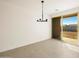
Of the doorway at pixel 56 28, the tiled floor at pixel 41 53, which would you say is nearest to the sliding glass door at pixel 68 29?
the doorway at pixel 56 28

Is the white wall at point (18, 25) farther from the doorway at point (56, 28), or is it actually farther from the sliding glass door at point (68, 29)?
the sliding glass door at point (68, 29)

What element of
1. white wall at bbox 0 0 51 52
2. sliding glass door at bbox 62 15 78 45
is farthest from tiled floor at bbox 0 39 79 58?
sliding glass door at bbox 62 15 78 45

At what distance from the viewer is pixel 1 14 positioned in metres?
4.30

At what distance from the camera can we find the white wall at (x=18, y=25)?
14.4 ft

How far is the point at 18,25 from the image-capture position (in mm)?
5223

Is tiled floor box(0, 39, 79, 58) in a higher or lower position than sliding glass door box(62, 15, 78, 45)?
lower

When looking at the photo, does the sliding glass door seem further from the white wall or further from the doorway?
the white wall

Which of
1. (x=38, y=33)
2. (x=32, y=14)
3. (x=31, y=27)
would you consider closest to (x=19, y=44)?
(x=31, y=27)

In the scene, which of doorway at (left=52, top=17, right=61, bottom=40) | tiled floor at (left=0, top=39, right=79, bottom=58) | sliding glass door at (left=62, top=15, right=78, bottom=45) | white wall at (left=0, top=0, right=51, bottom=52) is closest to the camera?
tiled floor at (left=0, top=39, right=79, bottom=58)

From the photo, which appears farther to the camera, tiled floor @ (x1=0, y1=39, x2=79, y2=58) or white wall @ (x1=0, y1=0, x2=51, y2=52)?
white wall @ (x1=0, y1=0, x2=51, y2=52)

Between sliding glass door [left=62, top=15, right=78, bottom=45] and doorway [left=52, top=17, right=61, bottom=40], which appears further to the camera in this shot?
doorway [left=52, top=17, right=61, bottom=40]

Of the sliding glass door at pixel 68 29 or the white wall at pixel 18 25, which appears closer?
the white wall at pixel 18 25

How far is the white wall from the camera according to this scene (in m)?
4.40

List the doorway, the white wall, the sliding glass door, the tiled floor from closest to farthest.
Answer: the tiled floor
the white wall
the sliding glass door
the doorway
